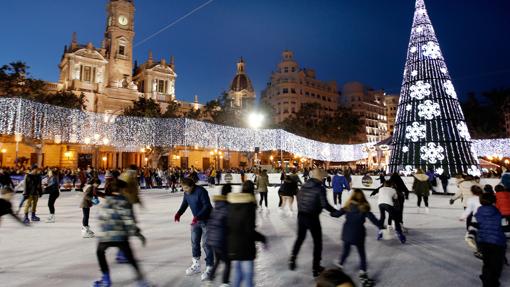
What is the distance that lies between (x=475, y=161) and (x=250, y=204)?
72.1 ft

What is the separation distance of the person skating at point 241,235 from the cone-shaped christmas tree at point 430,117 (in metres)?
20.3

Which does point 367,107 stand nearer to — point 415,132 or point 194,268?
point 415,132

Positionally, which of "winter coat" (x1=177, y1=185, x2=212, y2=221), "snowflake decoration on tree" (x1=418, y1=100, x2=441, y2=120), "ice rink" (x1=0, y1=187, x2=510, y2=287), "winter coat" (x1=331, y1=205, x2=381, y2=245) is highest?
"snowflake decoration on tree" (x1=418, y1=100, x2=441, y2=120)

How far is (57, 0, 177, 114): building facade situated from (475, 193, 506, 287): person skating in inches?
1918

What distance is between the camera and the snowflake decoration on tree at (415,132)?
21719 millimetres

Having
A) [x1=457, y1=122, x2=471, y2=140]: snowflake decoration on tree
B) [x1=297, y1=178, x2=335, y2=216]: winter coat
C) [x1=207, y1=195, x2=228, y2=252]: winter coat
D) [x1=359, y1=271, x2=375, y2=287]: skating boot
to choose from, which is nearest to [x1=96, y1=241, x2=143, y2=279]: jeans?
[x1=207, y1=195, x2=228, y2=252]: winter coat

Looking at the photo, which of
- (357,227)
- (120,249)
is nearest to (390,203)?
(357,227)

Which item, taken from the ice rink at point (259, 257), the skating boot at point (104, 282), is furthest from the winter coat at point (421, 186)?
the skating boot at point (104, 282)

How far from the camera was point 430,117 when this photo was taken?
70.7 feet

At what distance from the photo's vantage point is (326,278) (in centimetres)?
171

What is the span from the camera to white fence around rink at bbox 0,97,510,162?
2186 centimetres

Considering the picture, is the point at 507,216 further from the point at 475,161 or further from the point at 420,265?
the point at 475,161

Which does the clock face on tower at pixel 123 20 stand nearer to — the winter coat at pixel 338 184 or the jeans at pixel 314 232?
the winter coat at pixel 338 184

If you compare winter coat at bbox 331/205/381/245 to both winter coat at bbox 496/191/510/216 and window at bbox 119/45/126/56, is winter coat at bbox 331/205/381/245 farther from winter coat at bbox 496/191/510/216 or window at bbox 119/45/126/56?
window at bbox 119/45/126/56
